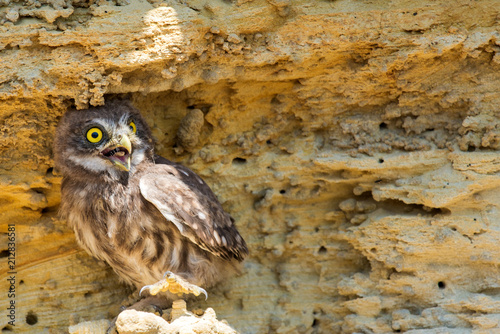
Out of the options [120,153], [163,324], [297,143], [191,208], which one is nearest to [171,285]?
[163,324]

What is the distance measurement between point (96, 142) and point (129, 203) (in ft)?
1.61

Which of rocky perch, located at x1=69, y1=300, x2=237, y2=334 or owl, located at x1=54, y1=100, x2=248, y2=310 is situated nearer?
rocky perch, located at x1=69, y1=300, x2=237, y2=334

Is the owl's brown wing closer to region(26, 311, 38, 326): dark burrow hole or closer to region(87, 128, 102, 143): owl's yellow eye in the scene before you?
region(87, 128, 102, 143): owl's yellow eye

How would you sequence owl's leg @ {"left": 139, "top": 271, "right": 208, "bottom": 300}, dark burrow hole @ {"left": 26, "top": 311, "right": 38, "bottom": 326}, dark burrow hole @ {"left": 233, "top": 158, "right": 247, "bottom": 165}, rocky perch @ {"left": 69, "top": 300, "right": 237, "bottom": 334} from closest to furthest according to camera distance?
1. rocky perch @ {"left": 69, "top": 300, "right": 237, "bottom": 334}
2. owl's leg @ {"left": 139, "top": 271, "right": 208, "bottom": 300}
3. dark burrow hole @ {"left": 26, "top": 311, "right": 38, "bottom": 326}
4. dark burrow hole @ {"left": 233, "top": 158, "right": 247, "bottom": 165}

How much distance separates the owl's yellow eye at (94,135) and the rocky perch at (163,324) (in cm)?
122

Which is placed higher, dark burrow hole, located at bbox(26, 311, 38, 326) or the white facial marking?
the white facial marking

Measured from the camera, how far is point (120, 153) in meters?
3.91

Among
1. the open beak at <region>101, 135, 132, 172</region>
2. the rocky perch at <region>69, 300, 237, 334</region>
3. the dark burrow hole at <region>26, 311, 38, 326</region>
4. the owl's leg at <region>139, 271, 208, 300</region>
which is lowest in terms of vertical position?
the dark burrow hole at <region>26, 311, 38, 326</region>

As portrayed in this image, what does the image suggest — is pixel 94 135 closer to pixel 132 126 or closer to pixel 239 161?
pixel 132 126

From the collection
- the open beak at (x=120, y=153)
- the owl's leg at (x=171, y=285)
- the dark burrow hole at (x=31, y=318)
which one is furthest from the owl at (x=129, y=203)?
the dark burrow hole at (x=31, y=318)

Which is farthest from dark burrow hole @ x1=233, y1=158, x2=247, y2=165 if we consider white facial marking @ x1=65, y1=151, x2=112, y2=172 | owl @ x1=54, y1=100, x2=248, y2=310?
white facial marking @ x1=65, y1=151, x2=112, y2=172

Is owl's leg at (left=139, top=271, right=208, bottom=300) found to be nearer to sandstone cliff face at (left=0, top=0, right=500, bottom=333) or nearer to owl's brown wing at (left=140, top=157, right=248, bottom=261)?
owl's brown wing at (left=140, top=157, right=248, bottom=261)

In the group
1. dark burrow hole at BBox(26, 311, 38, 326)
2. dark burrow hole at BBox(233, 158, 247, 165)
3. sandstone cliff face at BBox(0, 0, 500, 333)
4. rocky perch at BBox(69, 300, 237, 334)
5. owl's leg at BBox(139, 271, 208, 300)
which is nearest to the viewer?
rocky perch at BBox(69, 300, 237, 334)

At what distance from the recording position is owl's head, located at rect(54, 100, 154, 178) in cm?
385
